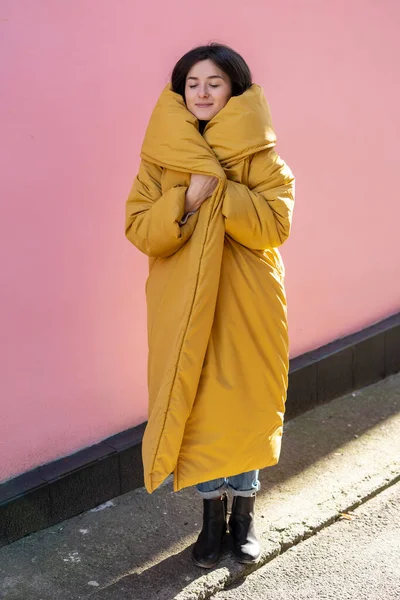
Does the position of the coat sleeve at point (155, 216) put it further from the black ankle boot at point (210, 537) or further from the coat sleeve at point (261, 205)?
the black ankle boot at point (210, 537)

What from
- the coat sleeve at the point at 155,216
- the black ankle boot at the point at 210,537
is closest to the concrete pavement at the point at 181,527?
the black ankle boot at the point at 210,537

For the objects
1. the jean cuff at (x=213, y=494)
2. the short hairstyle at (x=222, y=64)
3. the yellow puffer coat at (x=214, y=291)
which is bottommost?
the jean cuff at (x=213, y=494)

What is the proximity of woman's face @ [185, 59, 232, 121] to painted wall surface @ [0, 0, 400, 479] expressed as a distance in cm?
59

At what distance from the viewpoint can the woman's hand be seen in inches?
113

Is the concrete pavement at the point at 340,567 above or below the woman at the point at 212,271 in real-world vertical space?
below

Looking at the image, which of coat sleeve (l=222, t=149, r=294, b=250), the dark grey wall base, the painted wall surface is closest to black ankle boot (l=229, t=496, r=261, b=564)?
the dark grey wall base

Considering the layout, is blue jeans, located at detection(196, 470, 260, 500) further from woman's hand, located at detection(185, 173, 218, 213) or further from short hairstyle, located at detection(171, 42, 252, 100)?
short hairstyle, located at detection(171, 42, 252, 100)

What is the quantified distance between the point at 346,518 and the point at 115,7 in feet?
7.64

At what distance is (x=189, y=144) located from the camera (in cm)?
284

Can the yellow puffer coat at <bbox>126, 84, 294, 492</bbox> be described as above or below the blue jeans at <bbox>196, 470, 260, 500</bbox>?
above

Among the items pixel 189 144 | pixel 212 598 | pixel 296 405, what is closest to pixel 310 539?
pixel 212 598

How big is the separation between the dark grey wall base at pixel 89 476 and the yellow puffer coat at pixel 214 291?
2.24 ft

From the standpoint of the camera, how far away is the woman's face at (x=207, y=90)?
9.64ft

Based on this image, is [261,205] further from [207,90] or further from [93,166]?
[93,166]
